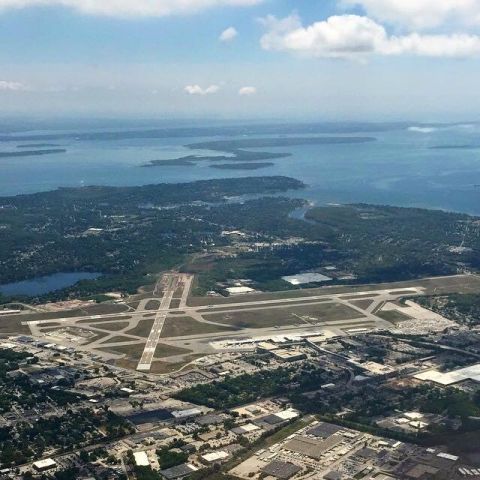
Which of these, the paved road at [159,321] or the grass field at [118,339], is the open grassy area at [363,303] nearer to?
the paved road at [159,321]

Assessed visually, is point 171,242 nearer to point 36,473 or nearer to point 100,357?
point 100,357

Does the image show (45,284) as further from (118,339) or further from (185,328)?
(185,328)

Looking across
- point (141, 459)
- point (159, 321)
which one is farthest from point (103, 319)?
point (141, 459)

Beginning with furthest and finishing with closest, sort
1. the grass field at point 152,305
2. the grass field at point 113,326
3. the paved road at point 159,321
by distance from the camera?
the grass field at point 152,305, the grass field at point 113,326, the paved road at point 159,321

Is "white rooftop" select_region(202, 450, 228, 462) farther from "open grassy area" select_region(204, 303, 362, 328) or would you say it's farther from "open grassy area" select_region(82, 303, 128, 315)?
"open grassy area" select_region(82, 303, 128, 315)

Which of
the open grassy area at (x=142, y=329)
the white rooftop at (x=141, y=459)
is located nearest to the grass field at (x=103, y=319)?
the open grassy area at (x=142, y=329)

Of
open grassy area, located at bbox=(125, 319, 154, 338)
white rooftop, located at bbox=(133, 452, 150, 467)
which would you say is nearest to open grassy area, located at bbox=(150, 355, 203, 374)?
open grassy area, located at bbox=(125, 319, 154, 338)
